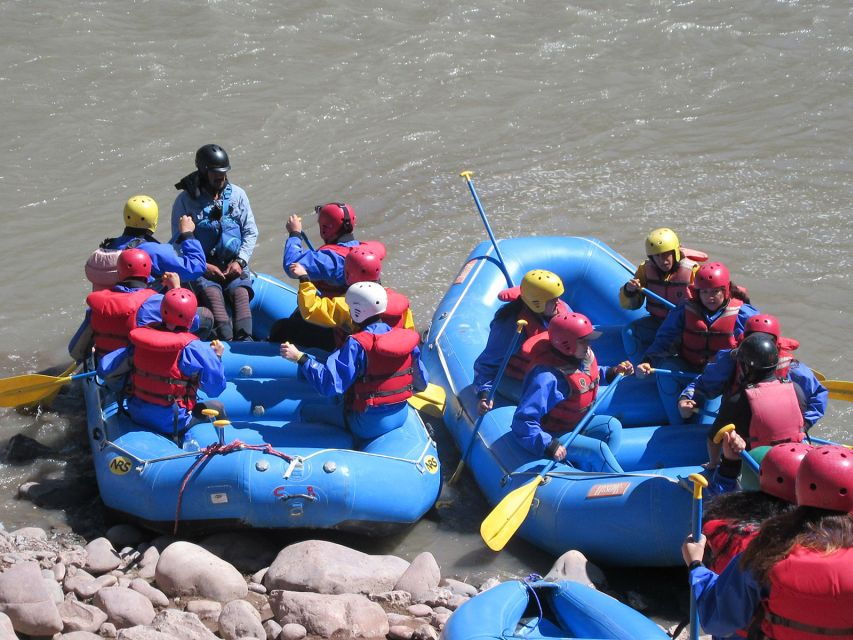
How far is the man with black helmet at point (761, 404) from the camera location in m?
5.00

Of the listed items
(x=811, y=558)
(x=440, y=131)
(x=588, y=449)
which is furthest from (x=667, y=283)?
(x=440, y=131)

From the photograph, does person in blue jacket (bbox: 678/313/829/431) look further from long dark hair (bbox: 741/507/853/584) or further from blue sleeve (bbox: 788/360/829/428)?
long dark hair (bbox: 741/507/853/584)

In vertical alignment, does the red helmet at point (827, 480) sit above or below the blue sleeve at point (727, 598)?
above

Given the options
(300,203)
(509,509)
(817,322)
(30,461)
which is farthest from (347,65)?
(509,509)

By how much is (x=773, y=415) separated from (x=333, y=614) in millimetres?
Answer: 2105

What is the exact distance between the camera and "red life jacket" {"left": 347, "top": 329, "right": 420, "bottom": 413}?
5711 millimetres

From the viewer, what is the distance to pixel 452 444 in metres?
6.88

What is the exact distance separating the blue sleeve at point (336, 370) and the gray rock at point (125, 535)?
1.20 meters

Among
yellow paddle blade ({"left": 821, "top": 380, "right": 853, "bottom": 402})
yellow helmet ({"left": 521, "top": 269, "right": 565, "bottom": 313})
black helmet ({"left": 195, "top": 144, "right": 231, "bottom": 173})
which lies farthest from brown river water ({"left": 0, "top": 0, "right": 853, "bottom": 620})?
black helmet ({"left": 195, "top": 144, "right": 231, "bottom": 173})

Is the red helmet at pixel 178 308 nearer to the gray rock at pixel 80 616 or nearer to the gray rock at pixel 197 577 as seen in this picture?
the gray rock at pixel 197 577

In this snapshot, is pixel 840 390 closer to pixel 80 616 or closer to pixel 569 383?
pixel 569 383

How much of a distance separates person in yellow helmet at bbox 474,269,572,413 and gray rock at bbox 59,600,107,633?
93.5 inches

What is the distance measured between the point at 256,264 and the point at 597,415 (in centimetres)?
393

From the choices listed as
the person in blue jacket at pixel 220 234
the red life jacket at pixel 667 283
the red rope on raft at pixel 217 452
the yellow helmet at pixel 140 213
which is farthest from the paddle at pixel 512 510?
the yellow helmet at pixel 140 213
